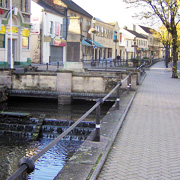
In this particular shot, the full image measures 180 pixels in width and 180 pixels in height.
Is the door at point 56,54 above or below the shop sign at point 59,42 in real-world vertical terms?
below

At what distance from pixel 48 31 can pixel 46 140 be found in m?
30.1

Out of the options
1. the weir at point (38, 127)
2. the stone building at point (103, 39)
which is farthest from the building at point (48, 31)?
the weir at point (38, 127)

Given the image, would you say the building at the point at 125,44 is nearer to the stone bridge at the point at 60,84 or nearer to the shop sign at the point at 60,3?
the shop sign at the point at 60,3

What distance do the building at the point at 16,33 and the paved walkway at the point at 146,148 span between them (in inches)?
790

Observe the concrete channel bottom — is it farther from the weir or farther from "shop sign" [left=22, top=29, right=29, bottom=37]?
"shop sign" [left=22, top=29, right=29, bottom=37]

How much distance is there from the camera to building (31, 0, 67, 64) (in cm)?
3816

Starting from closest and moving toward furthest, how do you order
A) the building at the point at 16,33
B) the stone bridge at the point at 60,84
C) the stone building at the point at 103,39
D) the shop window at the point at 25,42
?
the stone bridge at the point at 60,84 < the building at the point at 16,33 < the shop window at the point at 25,42 < the stone building at the point at 103,39

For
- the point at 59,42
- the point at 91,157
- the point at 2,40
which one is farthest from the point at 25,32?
the point at 91,157

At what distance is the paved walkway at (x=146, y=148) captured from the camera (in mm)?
5125

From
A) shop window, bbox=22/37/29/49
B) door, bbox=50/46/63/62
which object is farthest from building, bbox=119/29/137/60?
shop window, bbox=22/37/29/49

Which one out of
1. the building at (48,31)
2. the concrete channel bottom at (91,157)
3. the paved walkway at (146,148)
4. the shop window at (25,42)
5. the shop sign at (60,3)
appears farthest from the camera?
the shop sign at (60,3)

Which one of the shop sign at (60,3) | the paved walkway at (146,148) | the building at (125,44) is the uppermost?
the shop sign at (60,3)

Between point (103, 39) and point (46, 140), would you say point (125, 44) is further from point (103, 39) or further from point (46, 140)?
point (46, 140)

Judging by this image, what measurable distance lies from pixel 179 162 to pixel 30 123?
7.97 meters
